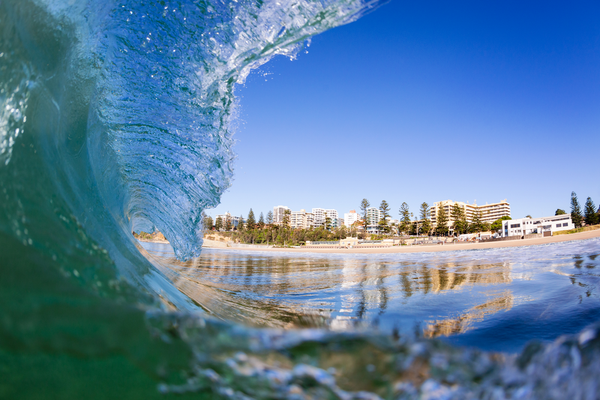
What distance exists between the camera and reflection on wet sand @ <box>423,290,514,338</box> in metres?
2.74

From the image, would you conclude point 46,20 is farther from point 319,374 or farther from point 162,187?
point 162,187

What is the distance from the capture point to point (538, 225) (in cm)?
5378

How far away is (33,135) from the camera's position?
5.37 ft

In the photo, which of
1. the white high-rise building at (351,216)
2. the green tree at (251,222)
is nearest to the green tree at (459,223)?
the green tree at (251,222)

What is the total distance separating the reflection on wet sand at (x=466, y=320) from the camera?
2.74 metres

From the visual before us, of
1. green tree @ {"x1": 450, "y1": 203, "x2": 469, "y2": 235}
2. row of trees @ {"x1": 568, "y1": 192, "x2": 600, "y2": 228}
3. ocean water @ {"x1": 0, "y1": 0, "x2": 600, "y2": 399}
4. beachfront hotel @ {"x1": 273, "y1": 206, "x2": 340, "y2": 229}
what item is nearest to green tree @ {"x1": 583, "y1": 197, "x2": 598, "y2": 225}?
row of trees @ {"x1": 568, "y1": 192, "x2": 600, "y2": 228}

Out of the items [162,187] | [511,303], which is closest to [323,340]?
[511,303]

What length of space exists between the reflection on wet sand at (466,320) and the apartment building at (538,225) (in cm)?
5021

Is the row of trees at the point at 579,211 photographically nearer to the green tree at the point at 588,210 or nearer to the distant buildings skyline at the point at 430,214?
the green tree at the point at 588,210

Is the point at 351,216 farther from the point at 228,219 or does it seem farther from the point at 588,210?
the point at 588,210

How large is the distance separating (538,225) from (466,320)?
63824 mm

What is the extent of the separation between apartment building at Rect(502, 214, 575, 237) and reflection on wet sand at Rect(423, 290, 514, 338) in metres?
50.2

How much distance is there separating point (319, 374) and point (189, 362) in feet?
1.35

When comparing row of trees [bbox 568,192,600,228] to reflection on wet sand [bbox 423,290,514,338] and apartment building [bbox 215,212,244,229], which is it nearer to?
reflection on wet sand [bbox 423,290,514,338]
